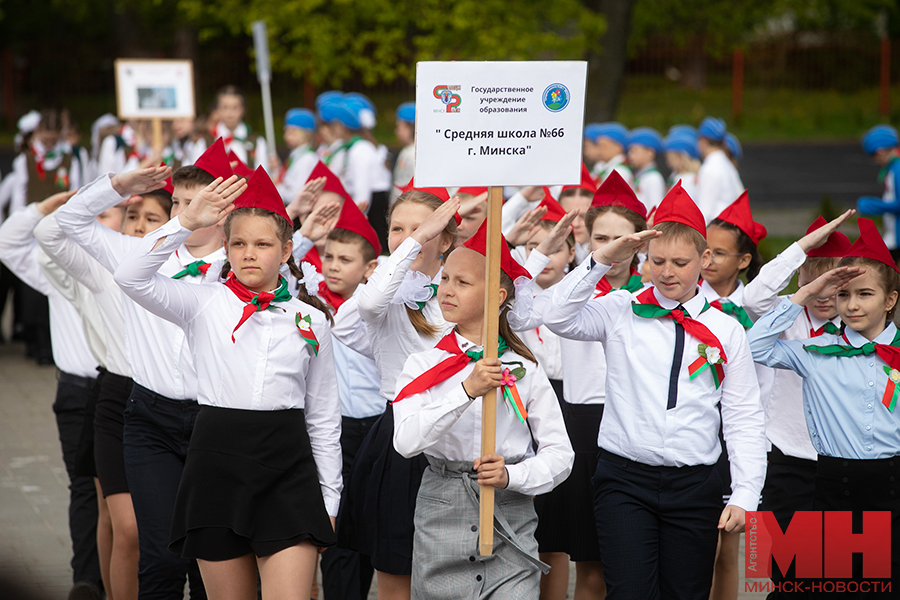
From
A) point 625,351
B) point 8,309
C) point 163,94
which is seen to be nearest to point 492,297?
point 625,351

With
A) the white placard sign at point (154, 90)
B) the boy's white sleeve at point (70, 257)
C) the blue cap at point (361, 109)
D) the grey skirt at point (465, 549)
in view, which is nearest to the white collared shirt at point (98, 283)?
the boy's white sleeve at point (70, 257)

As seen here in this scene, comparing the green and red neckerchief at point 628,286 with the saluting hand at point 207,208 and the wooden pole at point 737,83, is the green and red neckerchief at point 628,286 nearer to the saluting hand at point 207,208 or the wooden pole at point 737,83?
the saluting hand at point 207,208

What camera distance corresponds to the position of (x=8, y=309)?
14602 millimetres

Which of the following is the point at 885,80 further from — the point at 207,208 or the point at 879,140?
the point at 207,208

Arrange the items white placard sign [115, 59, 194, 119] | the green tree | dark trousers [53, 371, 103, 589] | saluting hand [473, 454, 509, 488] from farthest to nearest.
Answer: the green tree < white placard sign [115, 59, 194, 119] < dark trousers [53, 371, 103, 589] < saluting hand [473, 454, 509, 488]

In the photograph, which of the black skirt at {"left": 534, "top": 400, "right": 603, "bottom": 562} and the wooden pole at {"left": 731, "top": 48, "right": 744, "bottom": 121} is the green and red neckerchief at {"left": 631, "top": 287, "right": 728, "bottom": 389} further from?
the wooden pole at {"left": 731, "top": 48, "right": 744, "bottom": 121}

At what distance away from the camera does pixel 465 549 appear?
149 inches

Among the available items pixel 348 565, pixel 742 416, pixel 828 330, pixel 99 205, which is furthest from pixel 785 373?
pixel 99 205

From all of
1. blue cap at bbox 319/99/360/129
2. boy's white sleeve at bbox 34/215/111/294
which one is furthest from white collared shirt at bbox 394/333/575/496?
blue cap at bbox 319/99/360/129

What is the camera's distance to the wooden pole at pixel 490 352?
3.64 meters

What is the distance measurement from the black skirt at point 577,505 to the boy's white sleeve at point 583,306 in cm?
66

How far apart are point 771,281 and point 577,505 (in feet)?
4.24

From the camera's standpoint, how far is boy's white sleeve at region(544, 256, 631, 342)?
403 centimetres

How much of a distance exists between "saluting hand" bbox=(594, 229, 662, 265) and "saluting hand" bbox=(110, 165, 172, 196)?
5.70ft
